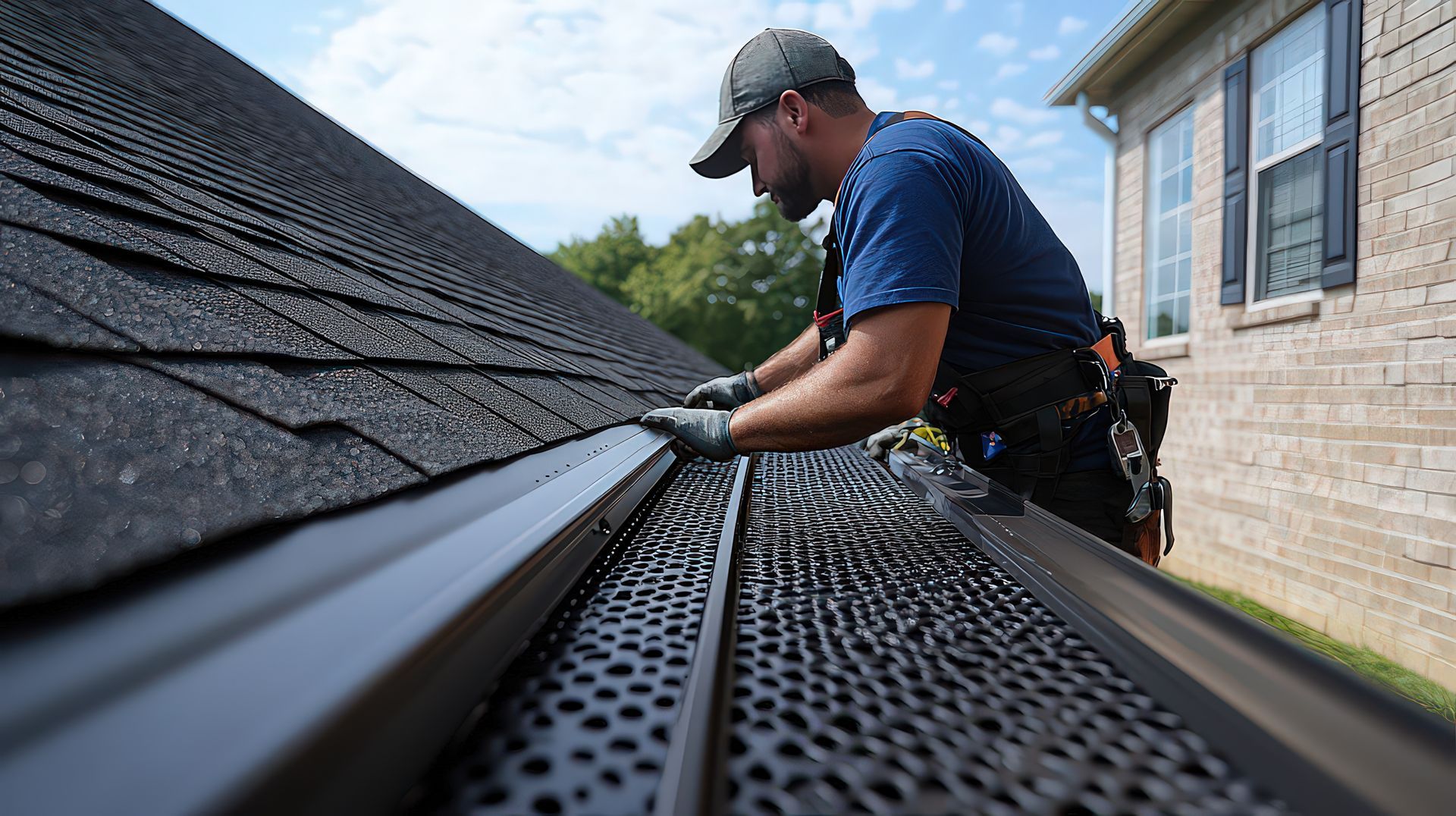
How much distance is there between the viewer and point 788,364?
2.85 m

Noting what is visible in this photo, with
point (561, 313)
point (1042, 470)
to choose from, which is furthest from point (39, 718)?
point (561, 313)

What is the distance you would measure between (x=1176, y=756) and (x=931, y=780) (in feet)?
0.73

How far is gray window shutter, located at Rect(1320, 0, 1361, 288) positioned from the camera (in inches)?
171

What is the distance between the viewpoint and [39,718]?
35 cm

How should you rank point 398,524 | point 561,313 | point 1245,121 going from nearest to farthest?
point 398,524 → point 561,313 → point 1245,121

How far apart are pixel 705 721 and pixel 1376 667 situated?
5904mm

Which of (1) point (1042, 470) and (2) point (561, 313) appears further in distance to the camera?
(2) point (561, 313)

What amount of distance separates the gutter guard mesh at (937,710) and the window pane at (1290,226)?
578 centimetres

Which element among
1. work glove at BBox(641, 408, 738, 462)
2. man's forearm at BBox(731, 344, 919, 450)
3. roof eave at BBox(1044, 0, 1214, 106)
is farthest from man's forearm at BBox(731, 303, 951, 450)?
roof eave at BBox(1044, 0, 1214, 106)

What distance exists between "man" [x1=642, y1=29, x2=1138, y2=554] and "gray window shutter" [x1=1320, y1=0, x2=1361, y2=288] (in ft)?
13.5

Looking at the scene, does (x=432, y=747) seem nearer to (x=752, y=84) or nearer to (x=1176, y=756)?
(x=1176, y=756)

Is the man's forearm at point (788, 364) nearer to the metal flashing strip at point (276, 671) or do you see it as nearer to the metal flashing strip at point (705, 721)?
the metal flashing strip at point (705, 721)

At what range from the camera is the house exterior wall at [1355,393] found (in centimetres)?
381

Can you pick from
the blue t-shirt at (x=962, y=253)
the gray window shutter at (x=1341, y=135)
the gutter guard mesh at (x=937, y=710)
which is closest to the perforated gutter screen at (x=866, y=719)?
the gutter guard mesh at (x=937, y=710)
